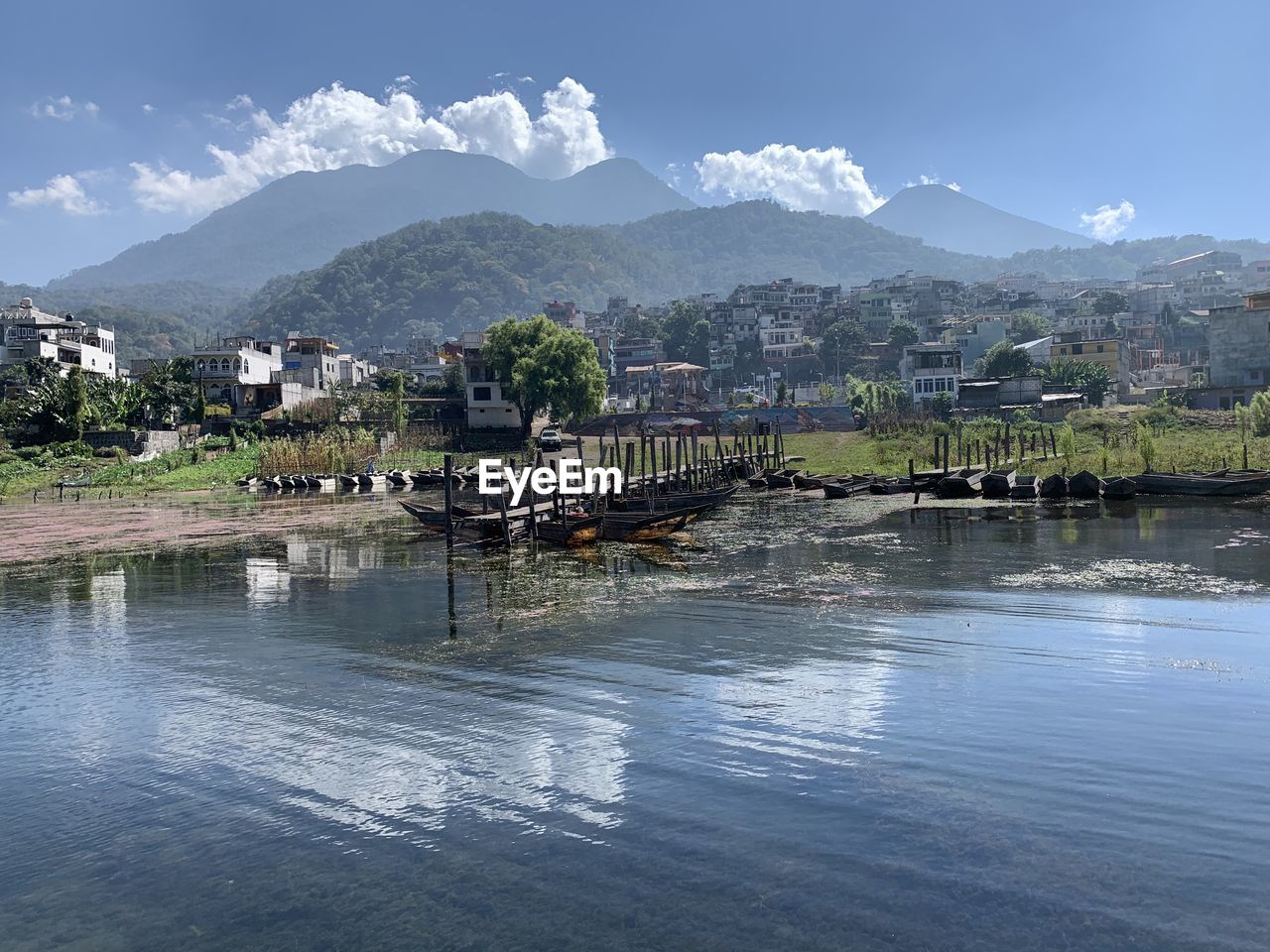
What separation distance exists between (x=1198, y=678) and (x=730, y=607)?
24.3 feet

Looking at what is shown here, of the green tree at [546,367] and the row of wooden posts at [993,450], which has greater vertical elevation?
the green tree at [546,367]

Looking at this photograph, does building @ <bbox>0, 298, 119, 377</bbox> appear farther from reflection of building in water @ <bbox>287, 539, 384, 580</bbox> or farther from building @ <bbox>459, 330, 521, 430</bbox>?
reflection of building in water @ <bbox>287, 539, 384, 580</bbox>

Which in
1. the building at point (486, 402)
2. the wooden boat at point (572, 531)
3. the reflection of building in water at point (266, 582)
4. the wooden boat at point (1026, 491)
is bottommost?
the reflection of building in water at point (266, 582)

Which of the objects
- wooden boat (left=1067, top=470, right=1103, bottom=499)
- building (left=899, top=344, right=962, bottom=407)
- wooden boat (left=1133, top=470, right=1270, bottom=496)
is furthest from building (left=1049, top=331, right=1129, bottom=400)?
wooden boat (left=1067, top=470, right=1103, bottom=499)

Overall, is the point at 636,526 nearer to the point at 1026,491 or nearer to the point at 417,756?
the point at 1026,491

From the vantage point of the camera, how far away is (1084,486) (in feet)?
110

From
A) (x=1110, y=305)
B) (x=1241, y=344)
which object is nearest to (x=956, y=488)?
(x=1241, y=344)

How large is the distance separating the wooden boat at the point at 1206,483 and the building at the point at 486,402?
4723 cm

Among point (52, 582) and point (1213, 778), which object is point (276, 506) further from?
point (1213, 778)

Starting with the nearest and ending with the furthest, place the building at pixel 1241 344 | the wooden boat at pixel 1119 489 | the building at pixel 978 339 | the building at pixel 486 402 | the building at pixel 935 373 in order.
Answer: the wooden boat at pixel 1119 489, the building at pixel 1241 344, the building at pixel 486 402, the building at pixel 935 373, the building at pixel 978 339

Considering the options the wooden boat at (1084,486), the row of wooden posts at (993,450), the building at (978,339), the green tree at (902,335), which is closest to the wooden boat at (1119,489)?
the wooden boat at (1084,486)

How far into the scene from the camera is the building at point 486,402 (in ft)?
237

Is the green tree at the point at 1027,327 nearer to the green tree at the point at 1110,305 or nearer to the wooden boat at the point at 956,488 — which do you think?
the green tree at the point at 1110,305

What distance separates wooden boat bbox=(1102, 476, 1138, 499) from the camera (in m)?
32.8
